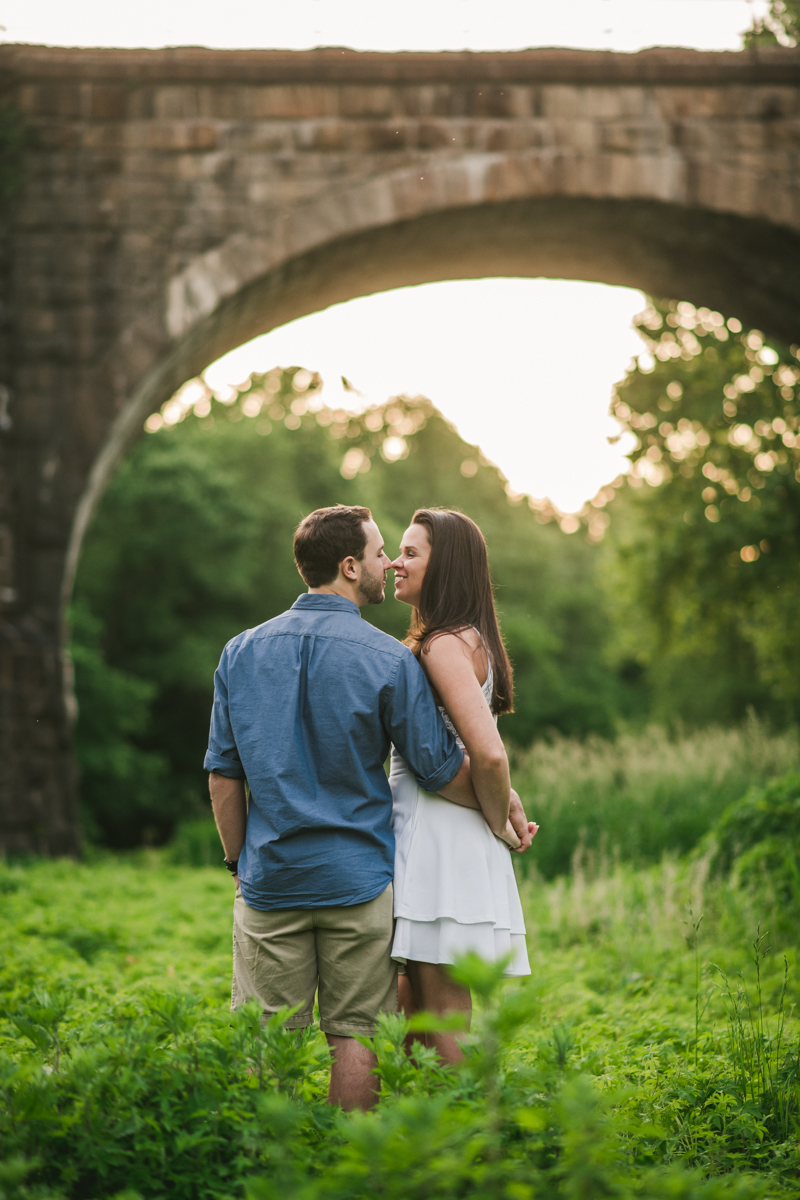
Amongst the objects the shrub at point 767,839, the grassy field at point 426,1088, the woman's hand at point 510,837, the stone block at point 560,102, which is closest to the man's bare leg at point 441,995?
the grassy field at point 426,1088

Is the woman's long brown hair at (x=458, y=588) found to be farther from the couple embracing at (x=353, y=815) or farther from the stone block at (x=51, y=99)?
the stone block at (x=51, y=99)

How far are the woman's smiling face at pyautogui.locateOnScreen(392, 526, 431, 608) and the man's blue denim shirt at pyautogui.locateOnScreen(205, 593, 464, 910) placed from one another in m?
0.25

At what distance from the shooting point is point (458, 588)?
2.85 metres

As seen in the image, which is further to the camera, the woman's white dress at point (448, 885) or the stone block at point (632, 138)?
the stone block at point (632, 138)

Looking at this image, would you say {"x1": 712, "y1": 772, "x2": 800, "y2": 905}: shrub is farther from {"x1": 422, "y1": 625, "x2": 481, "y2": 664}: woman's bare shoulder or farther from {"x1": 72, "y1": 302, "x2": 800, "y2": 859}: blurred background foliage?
{"x1": 422, "y1": 625, "x2": 481, "y2": 664}: woman's bare shoulder

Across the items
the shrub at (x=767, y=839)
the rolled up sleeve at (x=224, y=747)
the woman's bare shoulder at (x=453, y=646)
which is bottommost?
the shrub at (x=767, y=839)

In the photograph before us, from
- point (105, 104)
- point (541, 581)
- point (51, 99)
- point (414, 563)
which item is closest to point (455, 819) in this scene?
point (414, 563)

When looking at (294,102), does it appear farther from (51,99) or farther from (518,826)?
(518,826)

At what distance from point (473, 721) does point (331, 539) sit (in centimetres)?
65

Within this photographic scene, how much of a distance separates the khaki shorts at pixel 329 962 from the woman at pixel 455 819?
0.22ft

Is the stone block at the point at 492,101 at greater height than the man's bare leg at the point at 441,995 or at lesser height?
greater

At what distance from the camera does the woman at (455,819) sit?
260cm

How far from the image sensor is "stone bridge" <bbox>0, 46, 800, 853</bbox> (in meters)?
7.70

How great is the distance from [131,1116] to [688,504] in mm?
13329
